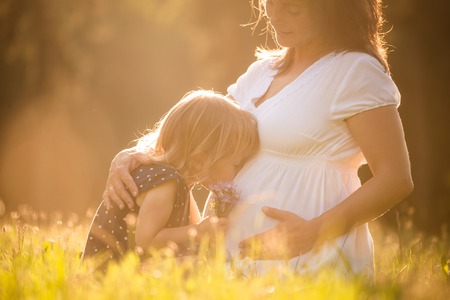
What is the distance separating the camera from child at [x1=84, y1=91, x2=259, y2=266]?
143 inches

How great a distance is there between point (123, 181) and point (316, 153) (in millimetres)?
1031

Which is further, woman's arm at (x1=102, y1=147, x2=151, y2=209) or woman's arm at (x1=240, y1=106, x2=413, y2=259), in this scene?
woman's arm at (x1=102, y1=147, x2=151, y2=209)

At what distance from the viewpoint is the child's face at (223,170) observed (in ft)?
12.8

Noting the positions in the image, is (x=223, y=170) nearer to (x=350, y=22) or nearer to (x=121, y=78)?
(x=350, y=22)

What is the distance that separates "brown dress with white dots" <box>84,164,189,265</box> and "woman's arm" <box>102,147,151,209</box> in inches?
1.7

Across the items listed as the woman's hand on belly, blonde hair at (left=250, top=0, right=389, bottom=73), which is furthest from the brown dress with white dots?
blonde hair at (left=250, top=0, right=389, bottom=73)

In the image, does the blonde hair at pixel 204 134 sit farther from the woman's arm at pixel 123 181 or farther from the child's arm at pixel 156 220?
the child's arm at pixel 156 220

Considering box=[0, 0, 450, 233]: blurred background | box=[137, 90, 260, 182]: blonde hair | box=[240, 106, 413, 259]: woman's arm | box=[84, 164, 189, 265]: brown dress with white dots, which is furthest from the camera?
box=[0, 0, 450, 233]: blurred background

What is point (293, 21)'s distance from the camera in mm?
3936

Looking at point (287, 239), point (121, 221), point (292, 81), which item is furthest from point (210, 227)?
point (292, 81)

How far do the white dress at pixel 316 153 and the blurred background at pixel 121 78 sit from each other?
612 centimetres

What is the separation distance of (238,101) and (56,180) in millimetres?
16611

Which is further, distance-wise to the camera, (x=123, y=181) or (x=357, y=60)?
(x=123, y=181)

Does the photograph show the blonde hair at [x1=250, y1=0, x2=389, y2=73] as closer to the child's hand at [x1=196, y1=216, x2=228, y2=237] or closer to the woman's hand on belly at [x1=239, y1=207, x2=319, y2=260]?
the woman's hand on belly at [x1=239, y1=207, x2=319, y2=260]
